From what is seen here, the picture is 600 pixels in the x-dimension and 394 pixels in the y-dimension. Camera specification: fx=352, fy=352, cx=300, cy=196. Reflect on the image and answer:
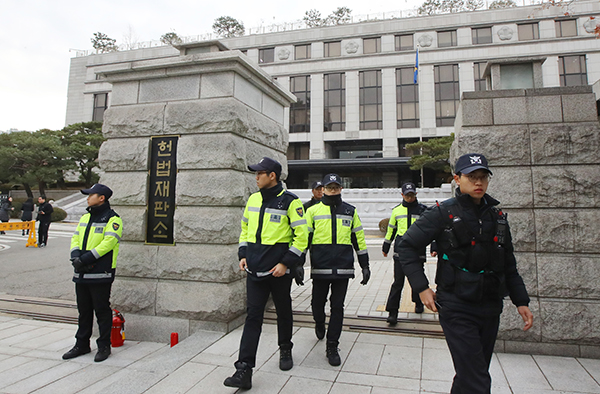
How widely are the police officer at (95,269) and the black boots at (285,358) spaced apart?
2.18m

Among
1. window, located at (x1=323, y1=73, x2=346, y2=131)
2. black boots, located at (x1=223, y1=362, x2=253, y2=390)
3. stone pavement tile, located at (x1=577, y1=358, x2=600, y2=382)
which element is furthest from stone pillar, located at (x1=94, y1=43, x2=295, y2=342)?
window, located at (x1=323, y1=73, x2=346, y2=131)

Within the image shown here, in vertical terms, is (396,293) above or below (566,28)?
below

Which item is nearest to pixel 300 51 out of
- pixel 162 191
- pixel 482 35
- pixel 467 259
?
pixel 482 35

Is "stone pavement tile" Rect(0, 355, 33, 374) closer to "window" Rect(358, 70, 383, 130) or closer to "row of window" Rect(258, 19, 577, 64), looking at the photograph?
"window" Rect(358, 70, 383, 130)

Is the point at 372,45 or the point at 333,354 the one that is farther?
the point at 372,45

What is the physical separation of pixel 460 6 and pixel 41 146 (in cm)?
4684

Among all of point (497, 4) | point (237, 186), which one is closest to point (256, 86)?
point (237, 186)

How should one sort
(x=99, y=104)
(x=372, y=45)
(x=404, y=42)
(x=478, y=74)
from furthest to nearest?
(x=99, y=104)
(x=372, y=45)
(x=404, y=42)
(x=478, y=74)

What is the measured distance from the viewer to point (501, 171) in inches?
168

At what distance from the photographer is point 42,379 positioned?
3.63 m

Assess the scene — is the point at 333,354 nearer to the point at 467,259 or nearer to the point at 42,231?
the point at 467,259

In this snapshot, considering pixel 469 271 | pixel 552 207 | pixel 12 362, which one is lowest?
pixel 12 362

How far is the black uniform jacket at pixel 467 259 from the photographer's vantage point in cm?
243

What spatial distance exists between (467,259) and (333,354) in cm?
199
